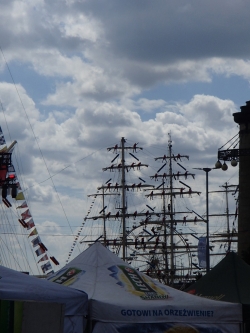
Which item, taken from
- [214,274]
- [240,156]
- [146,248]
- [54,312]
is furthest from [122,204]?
[54,312]

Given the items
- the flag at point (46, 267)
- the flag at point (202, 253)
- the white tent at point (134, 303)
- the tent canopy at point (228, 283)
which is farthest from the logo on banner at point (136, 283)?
the flag at point (46, 267)

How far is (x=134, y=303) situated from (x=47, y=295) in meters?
2.50

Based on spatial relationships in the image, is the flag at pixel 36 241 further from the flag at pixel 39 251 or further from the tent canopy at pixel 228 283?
the tent canopy at pixel 228 283

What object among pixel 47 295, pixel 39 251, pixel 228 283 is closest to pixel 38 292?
pixel 47 295

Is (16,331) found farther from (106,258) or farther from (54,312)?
(106,258)

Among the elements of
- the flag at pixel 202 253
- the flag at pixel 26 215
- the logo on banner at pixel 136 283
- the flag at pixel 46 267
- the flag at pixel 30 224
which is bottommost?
the logo on banner at pixel 136 283

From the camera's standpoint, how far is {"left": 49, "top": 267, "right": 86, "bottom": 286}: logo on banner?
1866 centimetres

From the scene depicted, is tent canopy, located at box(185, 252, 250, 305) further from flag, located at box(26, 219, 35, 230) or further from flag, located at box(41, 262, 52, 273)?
flag, located at box(26, 219, 35, 230)

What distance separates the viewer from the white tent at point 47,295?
15.3 metres


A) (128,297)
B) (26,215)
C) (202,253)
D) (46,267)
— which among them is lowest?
(128,297)

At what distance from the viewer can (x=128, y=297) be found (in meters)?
17.8

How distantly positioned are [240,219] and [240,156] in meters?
5.00

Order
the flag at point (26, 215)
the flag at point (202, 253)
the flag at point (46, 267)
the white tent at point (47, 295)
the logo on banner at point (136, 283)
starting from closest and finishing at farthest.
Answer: the white tent at point (47, 295)
the logo on banner at point (136, 283)
the flag at point (202, 253)
the flag at point (46, 267)
the flag at point (26, 215)

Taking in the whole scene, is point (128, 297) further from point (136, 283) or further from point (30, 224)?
point (30, 224)
